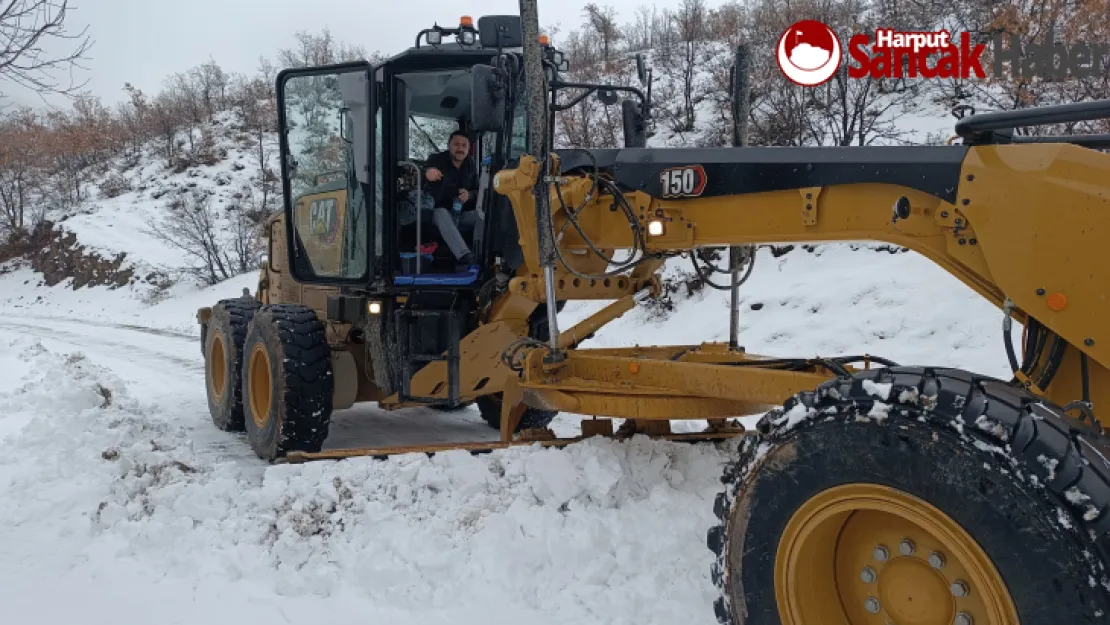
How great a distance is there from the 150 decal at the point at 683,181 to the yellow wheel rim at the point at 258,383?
132 inches

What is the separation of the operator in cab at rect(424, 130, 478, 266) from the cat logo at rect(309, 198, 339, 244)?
832 mm

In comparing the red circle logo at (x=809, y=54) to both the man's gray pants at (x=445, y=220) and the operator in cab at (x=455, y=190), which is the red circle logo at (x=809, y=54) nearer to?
the operator in cab at (x=455, y=190)

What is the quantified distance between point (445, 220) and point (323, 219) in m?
1.09

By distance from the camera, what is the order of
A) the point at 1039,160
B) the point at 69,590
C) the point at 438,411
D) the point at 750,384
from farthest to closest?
1. the point at 438,411
2. the point at 750,384
3. the point at 69,590
4. the point at 1039,160

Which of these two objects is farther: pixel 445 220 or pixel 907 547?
pixel 445 220

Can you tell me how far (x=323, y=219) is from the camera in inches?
242

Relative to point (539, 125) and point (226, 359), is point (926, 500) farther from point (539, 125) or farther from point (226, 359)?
point (226, 359)

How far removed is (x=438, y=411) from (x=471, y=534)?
396cm

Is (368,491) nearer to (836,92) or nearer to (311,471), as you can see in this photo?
(311,471)

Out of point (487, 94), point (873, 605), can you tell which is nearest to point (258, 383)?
point (487, 94)

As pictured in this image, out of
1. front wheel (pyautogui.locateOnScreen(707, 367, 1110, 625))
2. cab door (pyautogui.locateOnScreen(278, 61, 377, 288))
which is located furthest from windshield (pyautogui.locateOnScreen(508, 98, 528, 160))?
front wheel (pyautogui.locateOnScreen(707, 367, 1110, 625))

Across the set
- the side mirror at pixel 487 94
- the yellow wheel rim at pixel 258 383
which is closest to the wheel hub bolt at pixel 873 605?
the side mirror at pixel 487 94

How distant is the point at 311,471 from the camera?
14.5ft

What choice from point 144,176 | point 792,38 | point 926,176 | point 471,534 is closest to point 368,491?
point 471,534
